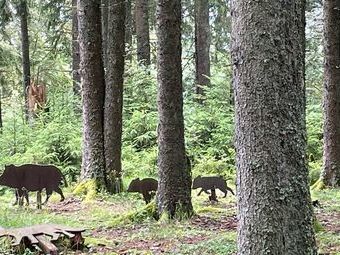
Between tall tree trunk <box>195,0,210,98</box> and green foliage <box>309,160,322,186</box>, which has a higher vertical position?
tall tree trunk <box>195,0,210,98</box>

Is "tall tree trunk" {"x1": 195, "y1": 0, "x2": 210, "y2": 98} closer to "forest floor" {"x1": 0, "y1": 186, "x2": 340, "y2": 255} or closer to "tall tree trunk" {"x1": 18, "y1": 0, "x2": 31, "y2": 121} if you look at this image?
"tall tree trunk" {"x1": 18, "y1": 0, "x2": 31, "y2": 121}

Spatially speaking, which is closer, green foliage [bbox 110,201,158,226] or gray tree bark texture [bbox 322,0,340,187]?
green foliage [bbox 110,201,158,226]

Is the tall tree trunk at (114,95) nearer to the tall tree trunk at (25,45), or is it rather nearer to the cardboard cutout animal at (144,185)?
the cardboard cutout animal at (144,185)

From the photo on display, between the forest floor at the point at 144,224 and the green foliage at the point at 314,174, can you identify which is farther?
the green foliage at the point at 314,174

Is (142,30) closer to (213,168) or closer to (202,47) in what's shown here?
(202,47)

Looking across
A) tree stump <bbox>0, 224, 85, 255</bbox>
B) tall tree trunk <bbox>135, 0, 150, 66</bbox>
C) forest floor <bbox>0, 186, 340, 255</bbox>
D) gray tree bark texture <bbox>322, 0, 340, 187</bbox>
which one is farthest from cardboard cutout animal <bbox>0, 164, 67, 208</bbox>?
tall tree trunk <bbox>135, 0, 150, 66</bbox>

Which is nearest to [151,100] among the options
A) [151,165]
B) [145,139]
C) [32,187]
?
[145,139]

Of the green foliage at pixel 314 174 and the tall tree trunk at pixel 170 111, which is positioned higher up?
the tall tree trunk at pixel 170 111

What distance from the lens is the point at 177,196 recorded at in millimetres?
7707

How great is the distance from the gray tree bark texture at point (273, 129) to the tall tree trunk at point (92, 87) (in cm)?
756

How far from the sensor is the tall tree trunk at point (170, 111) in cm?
762

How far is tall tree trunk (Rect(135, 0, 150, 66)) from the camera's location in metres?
18.3

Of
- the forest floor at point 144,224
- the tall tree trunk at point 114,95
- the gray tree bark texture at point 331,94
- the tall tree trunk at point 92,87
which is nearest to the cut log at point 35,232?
the forest floor at point 144,224

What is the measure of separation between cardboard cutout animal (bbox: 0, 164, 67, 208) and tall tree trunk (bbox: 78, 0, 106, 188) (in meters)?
1.34
